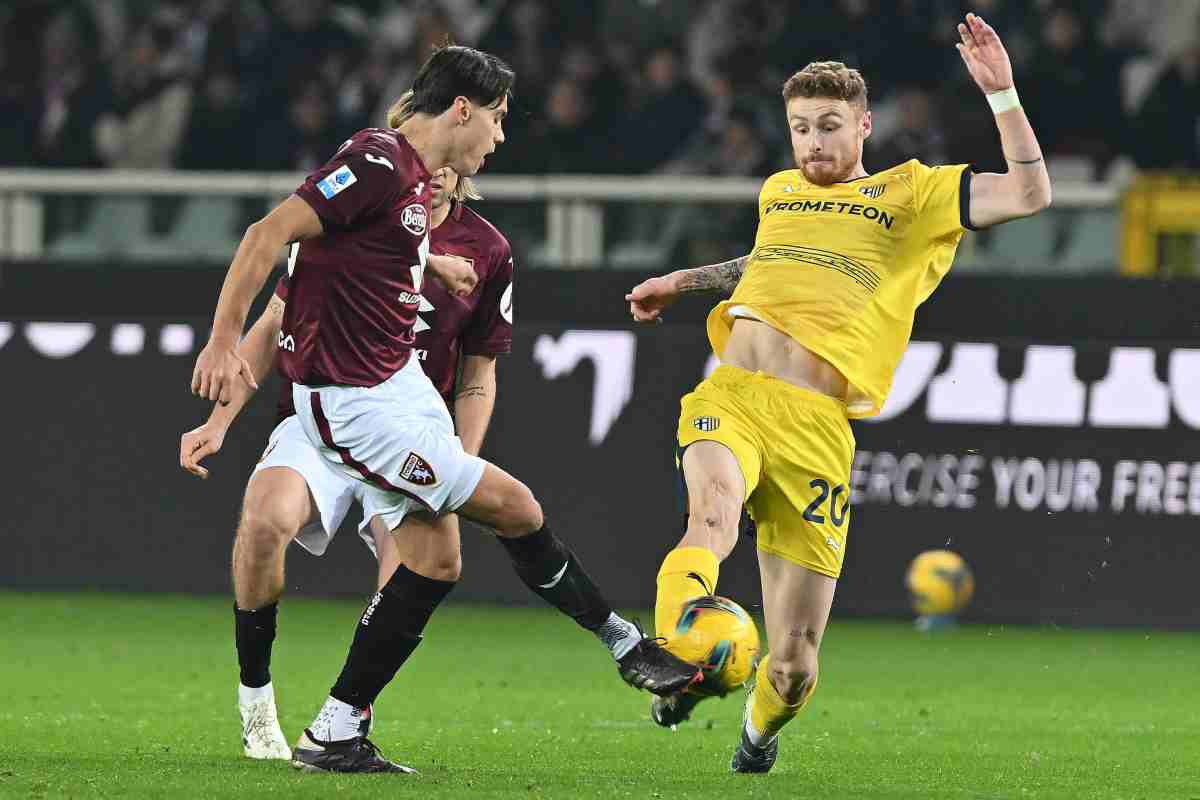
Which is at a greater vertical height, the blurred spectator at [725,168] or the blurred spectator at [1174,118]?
the blurred spectator at [1174,118]

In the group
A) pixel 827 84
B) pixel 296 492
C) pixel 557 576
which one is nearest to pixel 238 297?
pixel 296 492

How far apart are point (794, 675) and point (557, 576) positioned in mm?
829

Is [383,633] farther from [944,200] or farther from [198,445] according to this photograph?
[944,200]

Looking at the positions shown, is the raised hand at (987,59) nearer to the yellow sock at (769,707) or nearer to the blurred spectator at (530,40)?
the yellow sock at (769,707)

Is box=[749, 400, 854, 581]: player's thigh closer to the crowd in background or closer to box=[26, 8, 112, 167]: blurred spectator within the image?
the crowd in background

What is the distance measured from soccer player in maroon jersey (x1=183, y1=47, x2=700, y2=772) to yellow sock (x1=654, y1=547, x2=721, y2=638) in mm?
96

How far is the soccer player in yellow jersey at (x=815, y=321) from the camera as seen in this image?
614 cm

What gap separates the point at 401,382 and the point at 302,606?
6.11m

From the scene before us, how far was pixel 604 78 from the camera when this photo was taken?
15.0 meters

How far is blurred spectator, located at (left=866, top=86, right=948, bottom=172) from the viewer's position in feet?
43.1

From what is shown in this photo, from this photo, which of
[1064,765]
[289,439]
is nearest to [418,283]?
[289,439]

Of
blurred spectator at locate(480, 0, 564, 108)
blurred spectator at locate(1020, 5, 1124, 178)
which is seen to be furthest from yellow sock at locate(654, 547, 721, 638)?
blurred spectator at locate(480, 0, 564, 108)

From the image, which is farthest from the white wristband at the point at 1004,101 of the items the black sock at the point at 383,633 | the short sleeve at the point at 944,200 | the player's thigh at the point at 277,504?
the player's thigh at the point at 277,504

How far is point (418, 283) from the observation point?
5.98 m
